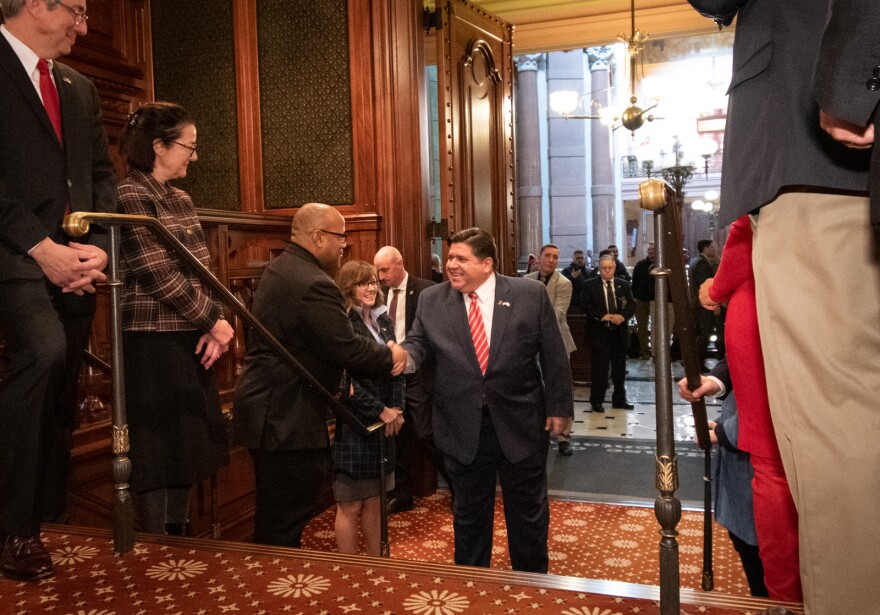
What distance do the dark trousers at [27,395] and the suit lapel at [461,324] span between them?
1.65 meters

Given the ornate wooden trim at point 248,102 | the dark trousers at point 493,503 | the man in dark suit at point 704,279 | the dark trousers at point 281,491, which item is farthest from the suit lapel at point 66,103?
the man in dark suit at point 704,279

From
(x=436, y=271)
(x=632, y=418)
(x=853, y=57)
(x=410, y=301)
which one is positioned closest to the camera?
(x=853, y=57)

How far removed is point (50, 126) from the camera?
225 centimetres

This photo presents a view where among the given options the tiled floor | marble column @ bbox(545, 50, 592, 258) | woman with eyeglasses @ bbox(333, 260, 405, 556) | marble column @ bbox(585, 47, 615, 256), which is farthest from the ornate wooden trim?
marble column @ bbox(585, 47, 615, 256)

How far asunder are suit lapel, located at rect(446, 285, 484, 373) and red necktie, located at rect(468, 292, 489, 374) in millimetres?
29

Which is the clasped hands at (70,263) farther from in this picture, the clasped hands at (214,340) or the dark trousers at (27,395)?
the clasped hands at (214,340)

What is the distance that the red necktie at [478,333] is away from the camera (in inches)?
133

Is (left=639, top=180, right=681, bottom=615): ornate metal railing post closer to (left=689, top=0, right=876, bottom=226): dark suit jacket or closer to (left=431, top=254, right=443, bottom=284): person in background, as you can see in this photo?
(left=689, top=0, right=876, bottom=226): dark suit jacket

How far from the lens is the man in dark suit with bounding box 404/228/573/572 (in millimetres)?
3320

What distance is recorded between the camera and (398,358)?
3.32 m

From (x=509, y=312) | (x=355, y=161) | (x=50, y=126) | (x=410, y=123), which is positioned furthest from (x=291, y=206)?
(x=50, y=126)

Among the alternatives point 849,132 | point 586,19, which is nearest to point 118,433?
point 849,132

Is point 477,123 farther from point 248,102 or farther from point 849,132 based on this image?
point 849,132

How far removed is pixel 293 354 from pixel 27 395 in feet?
3.86
